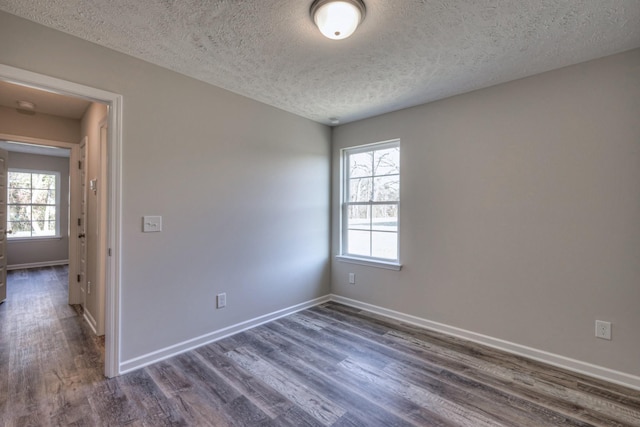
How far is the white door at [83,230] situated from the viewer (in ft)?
11.5

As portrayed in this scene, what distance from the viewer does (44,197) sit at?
6422 millimetres

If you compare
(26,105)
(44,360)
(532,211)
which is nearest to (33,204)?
(26,105)

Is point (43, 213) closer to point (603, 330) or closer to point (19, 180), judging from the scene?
point (19, 180)

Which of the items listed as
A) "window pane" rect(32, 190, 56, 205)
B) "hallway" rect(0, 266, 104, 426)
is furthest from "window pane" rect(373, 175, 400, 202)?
"window pane" rect(32, 190, 56, 205)

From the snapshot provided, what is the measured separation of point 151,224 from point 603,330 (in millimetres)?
3638

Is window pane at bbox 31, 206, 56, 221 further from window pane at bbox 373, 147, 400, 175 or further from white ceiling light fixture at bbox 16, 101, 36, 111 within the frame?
window pane at bbox 373, 147, 400, 175

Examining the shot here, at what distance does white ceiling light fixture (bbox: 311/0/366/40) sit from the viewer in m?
1.65

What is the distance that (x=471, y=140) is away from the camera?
113 inches

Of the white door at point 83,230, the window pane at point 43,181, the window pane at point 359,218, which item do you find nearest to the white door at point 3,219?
the white door at point 83,230

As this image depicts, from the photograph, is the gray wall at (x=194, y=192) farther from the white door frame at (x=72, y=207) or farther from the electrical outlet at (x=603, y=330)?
the electrical outlet at (x=603, y=330)

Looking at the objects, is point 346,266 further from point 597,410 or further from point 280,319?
point 597,410

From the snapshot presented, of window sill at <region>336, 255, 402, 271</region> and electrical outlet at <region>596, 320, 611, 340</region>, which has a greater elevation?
window sill at <region>336, 255, 402, 271</region>

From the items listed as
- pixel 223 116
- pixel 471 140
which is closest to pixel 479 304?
pixel 471 140

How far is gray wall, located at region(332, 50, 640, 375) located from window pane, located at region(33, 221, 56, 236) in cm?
748
